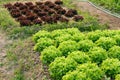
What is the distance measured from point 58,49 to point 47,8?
5.60 m

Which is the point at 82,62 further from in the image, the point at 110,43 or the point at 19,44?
the point at 19,44

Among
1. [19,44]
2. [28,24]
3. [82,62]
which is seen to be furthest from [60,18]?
[82,62]

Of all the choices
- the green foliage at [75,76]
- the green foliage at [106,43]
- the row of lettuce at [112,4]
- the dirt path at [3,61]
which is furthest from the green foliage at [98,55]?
the row of lettuce at [112,4]

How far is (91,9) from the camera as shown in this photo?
52.0 feet

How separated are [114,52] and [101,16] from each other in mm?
5102

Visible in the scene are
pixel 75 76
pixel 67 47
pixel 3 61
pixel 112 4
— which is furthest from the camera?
pixel 112 4

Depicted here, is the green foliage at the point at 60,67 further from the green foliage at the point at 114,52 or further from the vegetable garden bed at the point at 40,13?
the vegetable garden bed at the point at 40,13

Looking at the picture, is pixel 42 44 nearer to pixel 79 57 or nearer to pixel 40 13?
pixel 79 57

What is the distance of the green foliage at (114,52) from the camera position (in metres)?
9.81

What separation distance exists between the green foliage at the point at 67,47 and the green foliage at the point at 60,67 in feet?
2.70

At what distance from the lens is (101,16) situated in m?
14.8

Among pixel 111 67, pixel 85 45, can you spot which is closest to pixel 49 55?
pixel 85 45

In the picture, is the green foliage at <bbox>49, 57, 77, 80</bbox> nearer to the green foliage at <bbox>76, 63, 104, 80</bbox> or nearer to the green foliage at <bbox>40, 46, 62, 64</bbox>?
the green foliage at <bbox>76, 63, 104, 80</bbox>

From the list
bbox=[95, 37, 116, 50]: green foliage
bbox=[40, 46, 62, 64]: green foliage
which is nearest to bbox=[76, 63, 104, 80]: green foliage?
bbox=[40, 46, 62, 64]: green foliage
